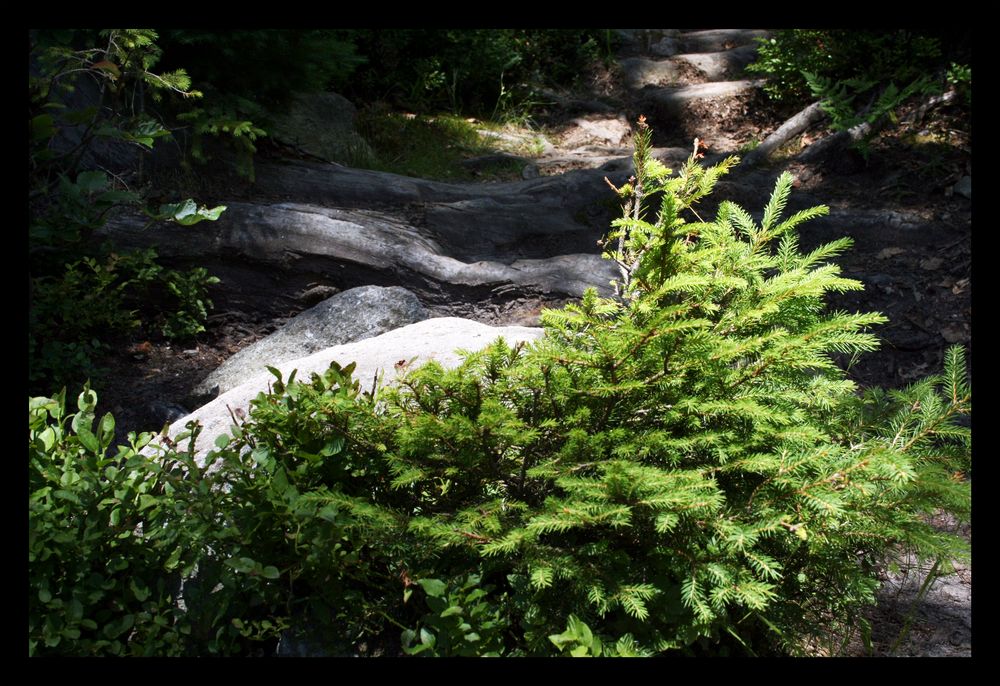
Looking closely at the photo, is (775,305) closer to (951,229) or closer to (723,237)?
(723,237)

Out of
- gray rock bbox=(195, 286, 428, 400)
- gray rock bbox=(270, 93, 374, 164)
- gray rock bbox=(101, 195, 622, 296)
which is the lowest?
gray rock bbox=(195, 286, 428, 400)

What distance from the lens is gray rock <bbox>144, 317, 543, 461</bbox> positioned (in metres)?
3.00

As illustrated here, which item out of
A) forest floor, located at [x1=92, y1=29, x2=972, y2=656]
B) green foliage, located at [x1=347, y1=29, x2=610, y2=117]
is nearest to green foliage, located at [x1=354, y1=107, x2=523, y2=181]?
green foliage, located at [x1=347, y1=29, x2=610, y2=117]

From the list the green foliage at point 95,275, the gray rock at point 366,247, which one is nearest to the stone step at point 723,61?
the gray rock at point 366,247

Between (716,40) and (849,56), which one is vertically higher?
(716,40)

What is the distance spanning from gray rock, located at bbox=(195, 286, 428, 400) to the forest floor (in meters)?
0.33

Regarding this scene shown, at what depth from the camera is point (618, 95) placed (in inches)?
426

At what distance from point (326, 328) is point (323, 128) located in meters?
3.70

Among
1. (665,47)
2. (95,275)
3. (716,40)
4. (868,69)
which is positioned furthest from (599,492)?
(716,40)

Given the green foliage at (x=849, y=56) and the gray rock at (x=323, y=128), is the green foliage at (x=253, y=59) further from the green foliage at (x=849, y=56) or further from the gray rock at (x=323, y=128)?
the green foliage at (x=849, y=56)

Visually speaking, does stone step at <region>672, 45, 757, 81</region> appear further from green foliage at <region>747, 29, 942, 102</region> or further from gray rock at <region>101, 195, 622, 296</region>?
gray rock at <region>101, 195, 622, 296</region>

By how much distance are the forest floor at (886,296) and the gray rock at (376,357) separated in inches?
49.7

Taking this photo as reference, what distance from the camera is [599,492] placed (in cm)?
186

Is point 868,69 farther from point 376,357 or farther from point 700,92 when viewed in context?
point 376,357
